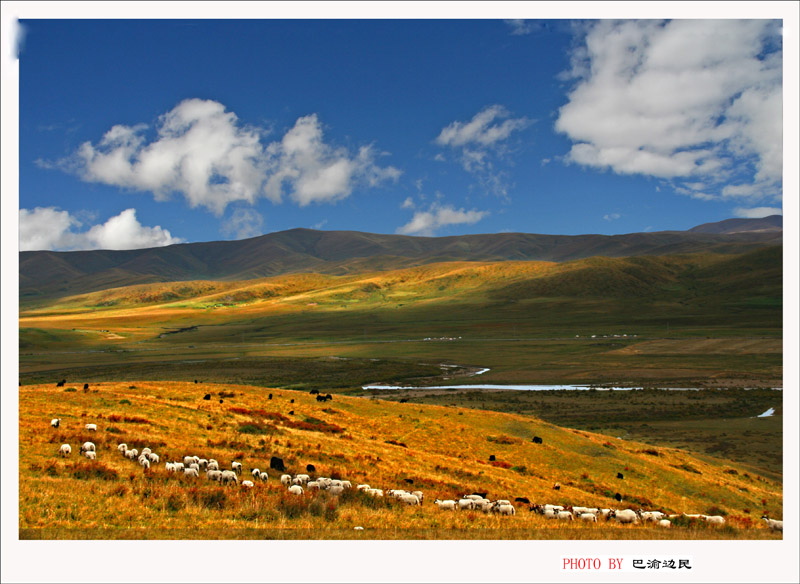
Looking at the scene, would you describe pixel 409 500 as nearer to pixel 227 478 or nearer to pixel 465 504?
pixel 465 504

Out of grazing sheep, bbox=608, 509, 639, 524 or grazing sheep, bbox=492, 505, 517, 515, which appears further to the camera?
grazing sheep, bbox=492, 505, 517, 515

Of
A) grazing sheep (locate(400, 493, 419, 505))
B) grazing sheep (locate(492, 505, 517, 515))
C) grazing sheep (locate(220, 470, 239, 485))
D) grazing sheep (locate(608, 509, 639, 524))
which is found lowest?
grazing sheep (locate(608, 509, 639, 524))

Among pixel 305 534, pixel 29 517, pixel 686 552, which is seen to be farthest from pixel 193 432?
pixel 686 552

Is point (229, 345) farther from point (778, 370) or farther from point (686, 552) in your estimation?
point (686, 552)

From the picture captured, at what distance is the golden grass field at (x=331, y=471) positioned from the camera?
36.3ft

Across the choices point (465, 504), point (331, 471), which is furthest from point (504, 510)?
point (331, 471)

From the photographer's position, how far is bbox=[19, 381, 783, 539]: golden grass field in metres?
11.1

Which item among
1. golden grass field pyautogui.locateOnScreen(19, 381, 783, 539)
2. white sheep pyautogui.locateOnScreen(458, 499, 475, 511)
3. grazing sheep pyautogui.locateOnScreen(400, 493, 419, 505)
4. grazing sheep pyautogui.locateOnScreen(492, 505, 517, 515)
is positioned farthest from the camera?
white sheep pyautogui.locateOnScreen(458, 499, 475, 511)

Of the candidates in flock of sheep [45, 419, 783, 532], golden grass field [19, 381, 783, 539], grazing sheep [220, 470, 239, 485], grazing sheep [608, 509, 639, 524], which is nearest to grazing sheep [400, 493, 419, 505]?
flock of sheep [45, 419, 783, 532]

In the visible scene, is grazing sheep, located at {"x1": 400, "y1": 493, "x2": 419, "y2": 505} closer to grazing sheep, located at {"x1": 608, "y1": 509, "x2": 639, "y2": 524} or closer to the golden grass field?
the golden grass field

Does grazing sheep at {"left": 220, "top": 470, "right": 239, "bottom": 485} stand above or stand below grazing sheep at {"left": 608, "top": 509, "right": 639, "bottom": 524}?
above

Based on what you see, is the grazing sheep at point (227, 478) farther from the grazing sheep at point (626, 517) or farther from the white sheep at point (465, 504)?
the grazing sheep at point (626, 517)

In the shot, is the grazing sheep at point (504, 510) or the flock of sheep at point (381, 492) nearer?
the flock of sheep at point (381, 492)

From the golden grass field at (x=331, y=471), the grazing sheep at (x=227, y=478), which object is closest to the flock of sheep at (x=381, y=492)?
the grazing sheep at (x=227, y=478)
